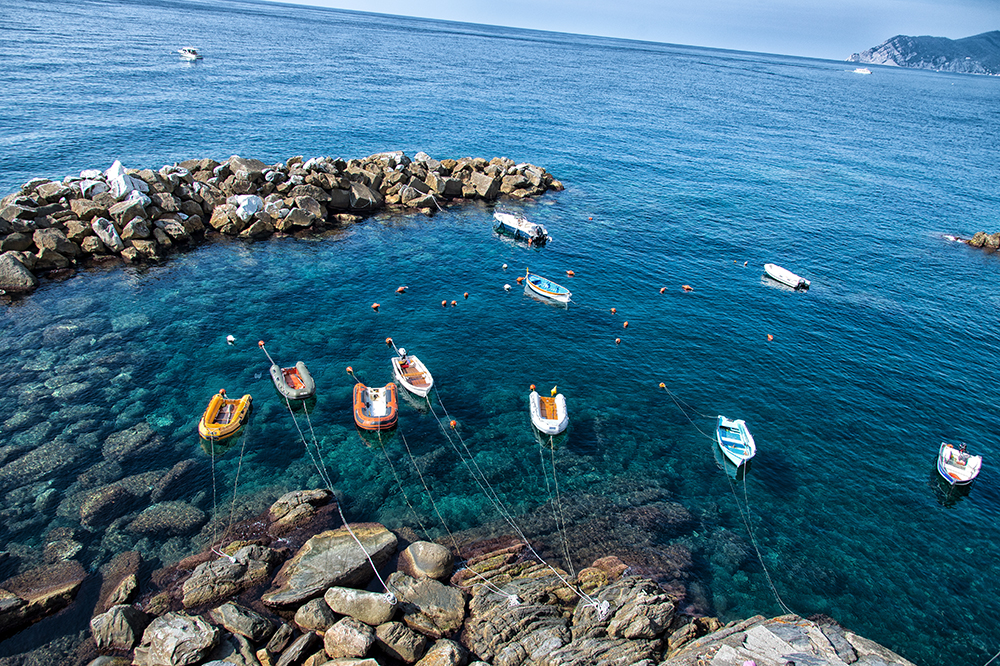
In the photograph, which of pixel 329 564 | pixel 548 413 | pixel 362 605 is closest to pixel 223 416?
pixel 329 564

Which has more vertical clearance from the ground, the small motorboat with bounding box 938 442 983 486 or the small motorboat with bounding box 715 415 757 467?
the small motorboat with bounding box 938 442 983 486

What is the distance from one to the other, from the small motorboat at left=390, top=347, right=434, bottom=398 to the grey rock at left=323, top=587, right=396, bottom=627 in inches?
699

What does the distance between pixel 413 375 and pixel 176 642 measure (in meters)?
23.3

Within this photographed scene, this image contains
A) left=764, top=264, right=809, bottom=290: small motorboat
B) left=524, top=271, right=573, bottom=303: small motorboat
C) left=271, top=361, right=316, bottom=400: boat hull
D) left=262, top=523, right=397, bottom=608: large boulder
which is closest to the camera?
left=262, top=523, right=397, bottom=608: large boulder

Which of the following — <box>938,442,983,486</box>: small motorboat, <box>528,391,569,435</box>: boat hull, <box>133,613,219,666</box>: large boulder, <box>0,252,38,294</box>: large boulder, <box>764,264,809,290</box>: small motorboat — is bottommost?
<box>133,613,219,666</box>: large boulder

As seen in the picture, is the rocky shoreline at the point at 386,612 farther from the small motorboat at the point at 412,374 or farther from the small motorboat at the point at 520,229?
the small motorboat at the point at 520,229

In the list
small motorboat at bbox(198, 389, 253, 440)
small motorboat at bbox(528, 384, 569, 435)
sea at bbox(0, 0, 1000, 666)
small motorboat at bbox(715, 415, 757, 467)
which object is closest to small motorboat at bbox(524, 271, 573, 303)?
sea at bbox(0, 0, 1000, 666)

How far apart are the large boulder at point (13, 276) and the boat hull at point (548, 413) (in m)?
45.9

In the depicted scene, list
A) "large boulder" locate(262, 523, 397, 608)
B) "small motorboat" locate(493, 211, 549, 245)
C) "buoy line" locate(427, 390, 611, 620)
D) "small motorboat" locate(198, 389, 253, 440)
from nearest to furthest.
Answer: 1. "buoy line" locate(427, 390, 611, 620)
2. "large boulder" locate(262, 523, 397, 608)
3. "small motorboat" locate(198, 389, 253, 440)
4. "small motorboat" locate(493, 211, 549, 245)

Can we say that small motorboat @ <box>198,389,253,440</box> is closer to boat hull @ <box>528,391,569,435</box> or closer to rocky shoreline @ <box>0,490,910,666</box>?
rocky shoreline @ <box>0,490,910,666</box>

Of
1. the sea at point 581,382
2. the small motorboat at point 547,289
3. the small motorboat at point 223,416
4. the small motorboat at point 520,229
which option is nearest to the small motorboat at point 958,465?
the sea at point 581,382

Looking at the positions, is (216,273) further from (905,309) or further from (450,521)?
(905,309)

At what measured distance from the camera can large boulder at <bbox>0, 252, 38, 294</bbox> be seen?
1827 inches

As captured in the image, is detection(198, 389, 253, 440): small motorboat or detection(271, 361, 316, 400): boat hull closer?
detection(198, 389, 253, 440): small motorboat
